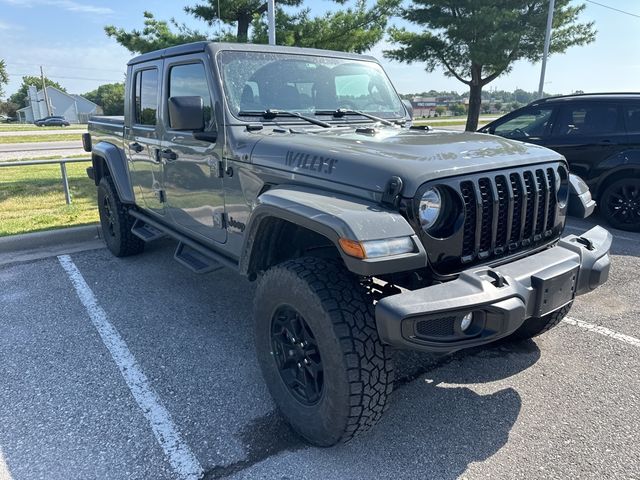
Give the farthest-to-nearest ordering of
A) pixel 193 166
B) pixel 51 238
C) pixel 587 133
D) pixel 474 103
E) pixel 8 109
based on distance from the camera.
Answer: pixel 8 109, pixel 474 103, pixel 587 133, pixel 51 238, pixel 193 166

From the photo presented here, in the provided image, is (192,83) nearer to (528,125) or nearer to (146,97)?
(146,97)

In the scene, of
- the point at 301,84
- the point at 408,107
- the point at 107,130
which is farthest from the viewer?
the point at 107,130

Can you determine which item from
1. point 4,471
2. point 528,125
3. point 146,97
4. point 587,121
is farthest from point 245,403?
point 528,125

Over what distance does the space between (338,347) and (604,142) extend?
6335 mm

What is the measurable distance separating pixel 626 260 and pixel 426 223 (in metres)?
4.27

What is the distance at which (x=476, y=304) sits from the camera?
2.02 meters

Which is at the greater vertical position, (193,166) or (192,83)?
(192,83)

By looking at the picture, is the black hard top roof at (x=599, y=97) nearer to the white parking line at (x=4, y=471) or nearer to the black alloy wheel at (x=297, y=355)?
the black alloy wheel at (x=297, y=355)

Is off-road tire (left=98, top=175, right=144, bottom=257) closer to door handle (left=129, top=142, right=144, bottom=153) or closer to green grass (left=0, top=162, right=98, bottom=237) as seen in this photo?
door handle (left=129, top=142, right=144, bottom=153)

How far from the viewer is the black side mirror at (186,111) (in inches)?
116

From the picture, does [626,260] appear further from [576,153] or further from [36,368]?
[36,368]

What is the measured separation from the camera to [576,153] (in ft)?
23.1

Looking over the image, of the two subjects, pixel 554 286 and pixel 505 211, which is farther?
pixel 505 211

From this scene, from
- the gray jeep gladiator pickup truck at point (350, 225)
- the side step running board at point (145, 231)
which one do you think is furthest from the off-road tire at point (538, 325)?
the side step running board at point (145, 231)
